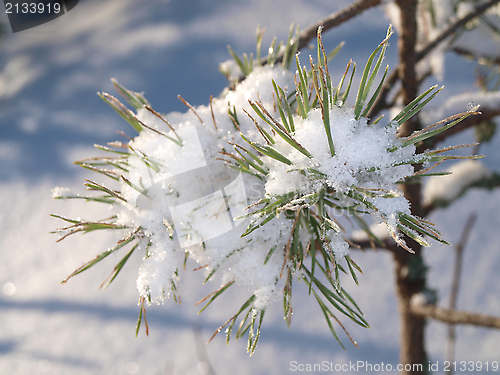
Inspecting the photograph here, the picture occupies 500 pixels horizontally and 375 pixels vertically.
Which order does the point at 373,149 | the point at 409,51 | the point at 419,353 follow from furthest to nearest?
the point at 419,353 < the point at 409,51 < the point at 373,149

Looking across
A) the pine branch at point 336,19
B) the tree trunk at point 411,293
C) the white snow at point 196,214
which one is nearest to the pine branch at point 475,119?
the tree trunk at point 411,293

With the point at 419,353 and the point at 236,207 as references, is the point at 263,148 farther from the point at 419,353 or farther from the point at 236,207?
the point at 419,353

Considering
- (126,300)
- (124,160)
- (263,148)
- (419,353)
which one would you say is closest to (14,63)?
(126,300)

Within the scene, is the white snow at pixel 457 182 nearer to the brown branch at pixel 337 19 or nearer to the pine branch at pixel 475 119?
the pine branch at pixel 475 119

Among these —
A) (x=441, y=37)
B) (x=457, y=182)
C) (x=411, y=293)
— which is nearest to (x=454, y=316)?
(x=411, y=293)

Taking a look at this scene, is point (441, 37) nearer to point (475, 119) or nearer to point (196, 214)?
point (475, 119)

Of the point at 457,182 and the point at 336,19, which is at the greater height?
the point at 336,19

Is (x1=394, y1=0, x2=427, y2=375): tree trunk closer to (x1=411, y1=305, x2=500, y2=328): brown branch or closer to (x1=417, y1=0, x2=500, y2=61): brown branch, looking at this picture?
(x1=411, y1=305, x2=500, y2=328): brown branch

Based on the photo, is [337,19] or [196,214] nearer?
[196,214]

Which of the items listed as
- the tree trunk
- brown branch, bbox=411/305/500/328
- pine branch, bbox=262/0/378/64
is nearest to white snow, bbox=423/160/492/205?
the tree trunk
